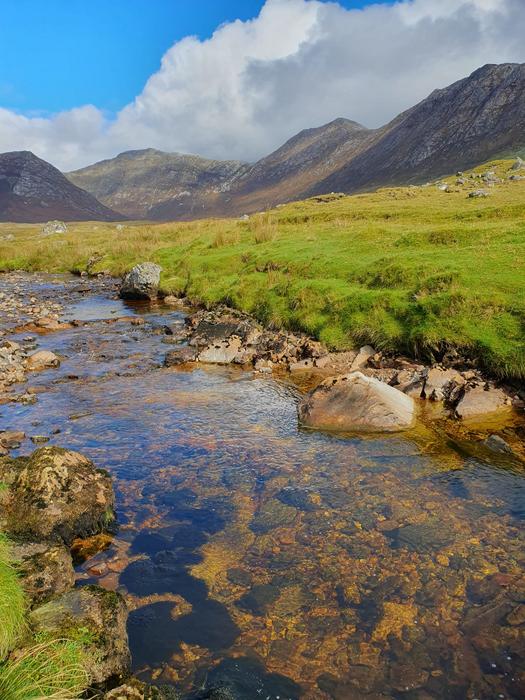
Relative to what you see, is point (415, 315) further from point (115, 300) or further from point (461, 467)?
point (115, 300)

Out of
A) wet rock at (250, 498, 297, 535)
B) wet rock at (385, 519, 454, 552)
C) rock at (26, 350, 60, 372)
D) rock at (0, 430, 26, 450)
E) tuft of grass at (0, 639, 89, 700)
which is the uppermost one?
tuft of grass at (0, 639, 89, 700)

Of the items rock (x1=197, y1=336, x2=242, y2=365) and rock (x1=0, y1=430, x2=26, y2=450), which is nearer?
rock (x1=0, y1=430, x2=26, y2=450)

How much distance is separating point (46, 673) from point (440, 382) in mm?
12671

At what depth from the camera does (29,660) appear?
456cm

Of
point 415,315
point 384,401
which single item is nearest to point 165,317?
point 415,315

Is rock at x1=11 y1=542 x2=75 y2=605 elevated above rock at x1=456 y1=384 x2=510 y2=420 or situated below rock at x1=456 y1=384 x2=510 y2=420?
above

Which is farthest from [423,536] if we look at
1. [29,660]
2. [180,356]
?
[180,356]

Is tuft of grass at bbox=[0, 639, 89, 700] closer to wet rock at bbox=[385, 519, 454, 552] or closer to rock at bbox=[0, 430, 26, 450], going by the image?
wet rock at bbox=[385, 519, 454, 552]

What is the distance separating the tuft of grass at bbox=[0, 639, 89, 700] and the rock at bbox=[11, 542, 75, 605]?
4.51 ft

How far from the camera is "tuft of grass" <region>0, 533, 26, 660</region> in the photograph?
4.76m

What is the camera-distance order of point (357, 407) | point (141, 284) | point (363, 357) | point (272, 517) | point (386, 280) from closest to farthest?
point (272, 517) < point (357, 407) < point (363, 357) < point (386, 280) < point (141, 284)

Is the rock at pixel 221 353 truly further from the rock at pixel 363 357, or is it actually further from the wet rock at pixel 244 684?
the wet rock at pixel 244 684

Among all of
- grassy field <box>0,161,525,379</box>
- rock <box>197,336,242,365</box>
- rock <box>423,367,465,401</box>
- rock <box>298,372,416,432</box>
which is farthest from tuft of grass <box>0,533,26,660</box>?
rock <box>197,336,242,365</box>

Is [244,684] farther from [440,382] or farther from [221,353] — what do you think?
[221,353]
